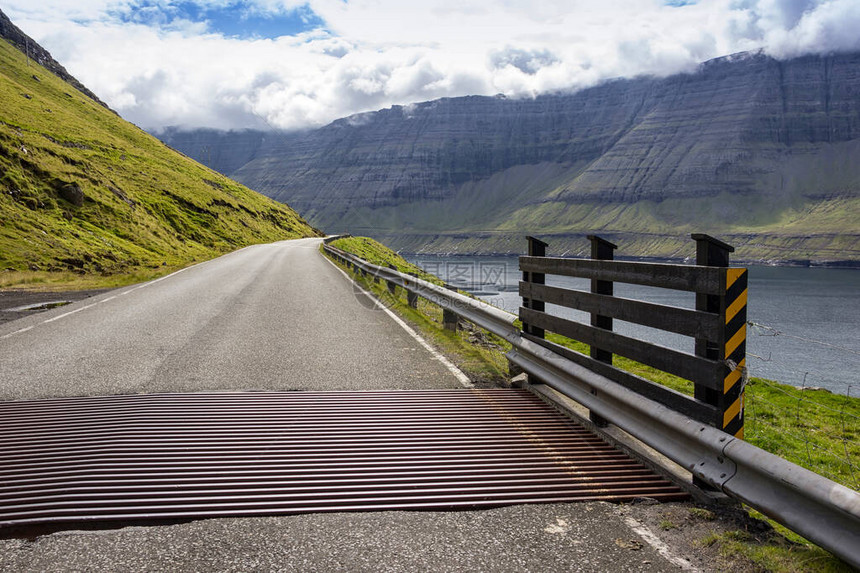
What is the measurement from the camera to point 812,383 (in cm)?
2891

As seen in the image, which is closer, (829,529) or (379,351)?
(829,529)

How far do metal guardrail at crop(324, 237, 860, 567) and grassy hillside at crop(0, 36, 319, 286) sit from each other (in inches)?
780

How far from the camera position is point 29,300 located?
14.9 m

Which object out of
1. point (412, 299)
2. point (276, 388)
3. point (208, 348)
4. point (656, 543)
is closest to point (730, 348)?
point (656, 543)

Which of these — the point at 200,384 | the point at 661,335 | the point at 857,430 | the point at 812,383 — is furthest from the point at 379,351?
the point at 661,335

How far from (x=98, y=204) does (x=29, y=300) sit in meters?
22.3

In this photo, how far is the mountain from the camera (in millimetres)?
25781

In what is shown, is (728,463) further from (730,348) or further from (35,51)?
(35,51)

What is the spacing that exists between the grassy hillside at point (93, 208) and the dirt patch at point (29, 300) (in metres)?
3.44

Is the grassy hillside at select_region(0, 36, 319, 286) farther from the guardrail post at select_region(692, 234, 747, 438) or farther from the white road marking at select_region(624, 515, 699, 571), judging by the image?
the guardrail post at select_region(692, 234, 747, 438)

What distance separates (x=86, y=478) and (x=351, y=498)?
1.72 metres

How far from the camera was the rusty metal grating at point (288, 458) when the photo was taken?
3.62 m

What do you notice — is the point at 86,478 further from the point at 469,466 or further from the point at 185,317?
the point at 185,317

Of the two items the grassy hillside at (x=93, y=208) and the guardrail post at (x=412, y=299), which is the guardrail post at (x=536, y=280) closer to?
the guardrail post at (x=412, y=299)
